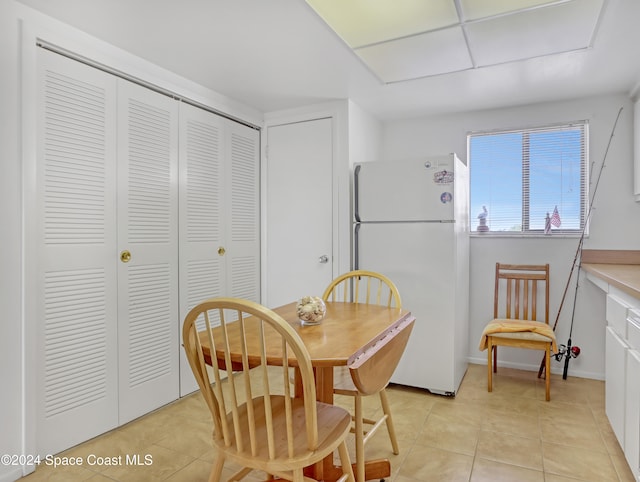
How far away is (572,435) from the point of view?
2.22m

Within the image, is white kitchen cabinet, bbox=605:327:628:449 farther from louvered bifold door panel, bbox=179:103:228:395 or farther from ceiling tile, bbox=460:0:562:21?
louvered bifold door panel, bbox=179:103:228:395

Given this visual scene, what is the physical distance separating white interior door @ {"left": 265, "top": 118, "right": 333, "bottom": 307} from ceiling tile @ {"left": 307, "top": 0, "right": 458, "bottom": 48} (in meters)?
1.22

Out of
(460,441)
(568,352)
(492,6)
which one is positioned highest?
(492,6)

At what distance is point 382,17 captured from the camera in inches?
74.6

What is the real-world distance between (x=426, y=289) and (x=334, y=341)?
154 centimetres

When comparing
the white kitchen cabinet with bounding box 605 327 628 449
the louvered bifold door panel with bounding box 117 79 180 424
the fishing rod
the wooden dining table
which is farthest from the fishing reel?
the louvered bifold door panel with bounding box 117 79 180 424

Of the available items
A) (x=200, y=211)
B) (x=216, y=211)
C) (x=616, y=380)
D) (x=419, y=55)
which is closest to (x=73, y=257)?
(x=200, y=211)

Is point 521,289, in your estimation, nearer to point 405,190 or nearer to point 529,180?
point 529,180

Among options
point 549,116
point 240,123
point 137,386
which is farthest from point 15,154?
point 549,116

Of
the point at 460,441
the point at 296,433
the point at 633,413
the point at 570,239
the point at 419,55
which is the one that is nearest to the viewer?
the point at 296,433

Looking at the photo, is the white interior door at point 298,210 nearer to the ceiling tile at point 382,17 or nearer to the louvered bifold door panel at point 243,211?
the louvered bifold door panel at point 243,211

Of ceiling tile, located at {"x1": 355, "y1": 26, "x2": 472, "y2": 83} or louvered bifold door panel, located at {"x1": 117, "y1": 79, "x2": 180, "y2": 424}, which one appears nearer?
ceiling tile, located at {"x1": 355, "y1": 26, "x2": 472, "y2": 83}

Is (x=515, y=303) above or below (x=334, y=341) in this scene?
below

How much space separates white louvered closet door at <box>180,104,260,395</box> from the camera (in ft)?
9.16
